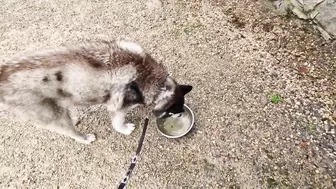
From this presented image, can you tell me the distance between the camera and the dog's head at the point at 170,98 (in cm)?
431

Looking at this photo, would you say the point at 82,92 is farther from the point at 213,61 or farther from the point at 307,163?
the point at 307,163

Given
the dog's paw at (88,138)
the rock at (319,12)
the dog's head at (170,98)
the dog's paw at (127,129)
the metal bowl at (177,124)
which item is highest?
the rock at (319,12)

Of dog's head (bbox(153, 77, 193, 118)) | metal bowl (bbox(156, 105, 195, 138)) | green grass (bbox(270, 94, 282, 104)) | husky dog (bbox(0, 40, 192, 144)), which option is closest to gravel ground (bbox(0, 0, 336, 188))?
green grass (bbox(270, 94, 282, 104))

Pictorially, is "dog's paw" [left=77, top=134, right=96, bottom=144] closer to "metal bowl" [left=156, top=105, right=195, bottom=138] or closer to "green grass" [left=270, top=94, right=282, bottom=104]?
"metal bowl" [left=156, top=105, right=195, bottom=138]

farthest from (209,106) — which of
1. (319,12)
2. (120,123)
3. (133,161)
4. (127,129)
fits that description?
(319,12)

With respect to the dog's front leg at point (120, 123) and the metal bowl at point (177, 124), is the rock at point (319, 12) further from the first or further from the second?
the dog's front leg at point (120, 123)

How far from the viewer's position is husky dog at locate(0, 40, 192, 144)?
3727 millimetres

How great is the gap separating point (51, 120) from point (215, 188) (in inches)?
86.8

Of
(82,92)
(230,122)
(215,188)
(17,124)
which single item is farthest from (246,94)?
(17,124)

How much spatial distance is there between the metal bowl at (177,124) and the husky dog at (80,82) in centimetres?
58

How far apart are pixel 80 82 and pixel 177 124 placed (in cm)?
164

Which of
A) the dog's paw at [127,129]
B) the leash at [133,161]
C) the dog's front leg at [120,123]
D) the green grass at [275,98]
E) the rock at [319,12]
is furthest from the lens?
the rock at [319,12]

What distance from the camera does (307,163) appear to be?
182 inches

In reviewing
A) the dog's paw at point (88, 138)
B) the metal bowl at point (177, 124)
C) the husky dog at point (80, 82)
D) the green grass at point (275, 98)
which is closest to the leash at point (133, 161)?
the metal bowl at point (177, 124)
